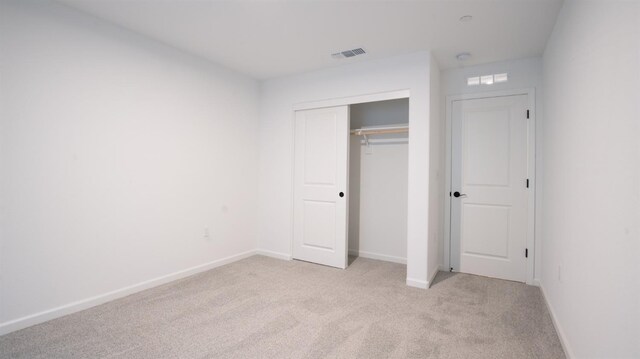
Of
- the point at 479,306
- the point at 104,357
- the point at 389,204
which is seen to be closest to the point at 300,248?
the point at 389,204

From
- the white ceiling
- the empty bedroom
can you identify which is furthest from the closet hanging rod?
the white ceiling

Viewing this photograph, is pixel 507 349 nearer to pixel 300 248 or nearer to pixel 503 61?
pixel 300 248

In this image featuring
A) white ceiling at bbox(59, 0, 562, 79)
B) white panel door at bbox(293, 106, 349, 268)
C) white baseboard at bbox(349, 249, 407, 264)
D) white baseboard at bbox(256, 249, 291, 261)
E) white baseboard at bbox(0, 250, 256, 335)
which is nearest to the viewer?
white baseboard at bbox(0, 250, 256, 335)

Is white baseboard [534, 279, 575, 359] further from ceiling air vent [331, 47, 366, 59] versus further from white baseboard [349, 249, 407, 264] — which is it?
ceiling air vent [331, 47, 366, 59]

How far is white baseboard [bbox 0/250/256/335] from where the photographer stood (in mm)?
2205

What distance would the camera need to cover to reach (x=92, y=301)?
261 cm

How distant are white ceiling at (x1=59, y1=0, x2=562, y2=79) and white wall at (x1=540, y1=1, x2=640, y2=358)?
16.8 inches

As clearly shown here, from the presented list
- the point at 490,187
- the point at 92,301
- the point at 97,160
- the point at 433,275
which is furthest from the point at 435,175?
the point at 92,301

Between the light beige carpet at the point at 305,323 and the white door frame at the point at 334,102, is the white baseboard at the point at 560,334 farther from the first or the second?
the white door frame at the point at 334,102

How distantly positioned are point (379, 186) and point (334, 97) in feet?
4.44

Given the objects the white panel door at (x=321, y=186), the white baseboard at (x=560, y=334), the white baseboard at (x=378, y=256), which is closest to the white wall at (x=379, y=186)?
the white baseboard at (x=378, y=256)

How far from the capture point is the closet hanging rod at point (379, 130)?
3.87m

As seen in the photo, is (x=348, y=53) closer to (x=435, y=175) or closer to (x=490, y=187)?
(x=435, y=175)

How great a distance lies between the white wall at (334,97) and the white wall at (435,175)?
0.39 feet
